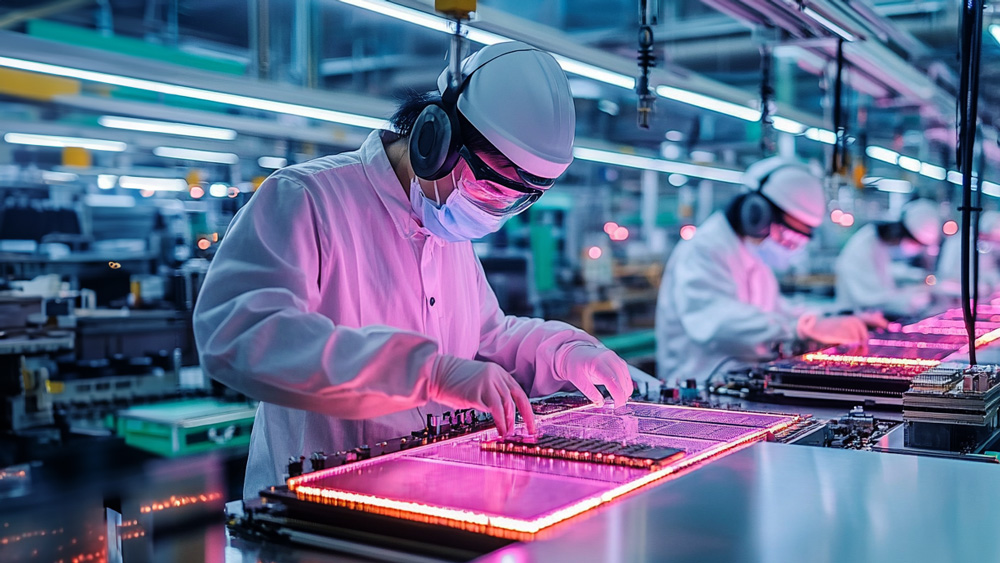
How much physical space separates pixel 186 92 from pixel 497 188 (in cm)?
272

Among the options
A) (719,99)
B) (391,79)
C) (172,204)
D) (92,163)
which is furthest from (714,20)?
(92,163)

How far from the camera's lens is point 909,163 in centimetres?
790

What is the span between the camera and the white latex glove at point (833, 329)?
3418 mm

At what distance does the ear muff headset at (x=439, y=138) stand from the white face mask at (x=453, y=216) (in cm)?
10

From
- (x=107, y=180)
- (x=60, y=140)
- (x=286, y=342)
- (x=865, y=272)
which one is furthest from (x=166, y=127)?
(x=865, y=272)

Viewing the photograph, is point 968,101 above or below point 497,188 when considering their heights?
above

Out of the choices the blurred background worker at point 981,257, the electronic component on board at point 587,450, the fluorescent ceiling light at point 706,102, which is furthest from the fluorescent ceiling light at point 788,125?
the electronic component on board at point 587,450

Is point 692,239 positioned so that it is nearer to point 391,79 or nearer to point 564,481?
point 564,481

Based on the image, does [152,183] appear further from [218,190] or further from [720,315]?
[720,315]

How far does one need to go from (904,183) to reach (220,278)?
11322 mm

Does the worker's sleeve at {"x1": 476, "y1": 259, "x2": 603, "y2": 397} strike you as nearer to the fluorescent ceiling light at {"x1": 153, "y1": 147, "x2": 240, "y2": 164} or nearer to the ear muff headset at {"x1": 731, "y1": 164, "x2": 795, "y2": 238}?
the ear muff headset at {"x1": 731, "y1": 164, "x2": 795, "y2": 238}

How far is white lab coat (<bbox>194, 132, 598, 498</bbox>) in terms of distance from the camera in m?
1.51

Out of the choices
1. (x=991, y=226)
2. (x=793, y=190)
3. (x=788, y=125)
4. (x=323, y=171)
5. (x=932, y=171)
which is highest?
(x=932, y=171)

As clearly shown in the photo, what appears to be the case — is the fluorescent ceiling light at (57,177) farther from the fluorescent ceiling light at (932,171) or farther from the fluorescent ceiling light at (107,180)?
the fluorescent ceiling light at (932,171)
